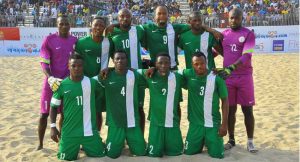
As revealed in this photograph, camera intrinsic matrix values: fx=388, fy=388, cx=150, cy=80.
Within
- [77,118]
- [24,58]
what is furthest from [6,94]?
[24,58]

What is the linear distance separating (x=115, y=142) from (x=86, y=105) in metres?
0.63

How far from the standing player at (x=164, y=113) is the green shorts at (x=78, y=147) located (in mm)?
703

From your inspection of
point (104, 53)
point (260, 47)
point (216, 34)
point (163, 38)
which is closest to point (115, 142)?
point (104, 53)

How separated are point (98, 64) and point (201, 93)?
1.54 m

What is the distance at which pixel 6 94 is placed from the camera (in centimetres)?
1039

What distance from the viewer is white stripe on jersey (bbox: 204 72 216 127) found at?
17.1ft

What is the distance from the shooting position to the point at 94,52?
5488 millimetres

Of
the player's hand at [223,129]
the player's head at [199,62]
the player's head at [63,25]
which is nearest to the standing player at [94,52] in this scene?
the player's head at [63,25]

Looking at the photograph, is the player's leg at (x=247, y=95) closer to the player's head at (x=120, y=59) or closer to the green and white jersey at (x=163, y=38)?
the green and white jersey at (x=163, y=38)

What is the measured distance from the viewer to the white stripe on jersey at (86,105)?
5091 millimetres

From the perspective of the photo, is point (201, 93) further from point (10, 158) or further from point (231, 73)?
point (10, 158)

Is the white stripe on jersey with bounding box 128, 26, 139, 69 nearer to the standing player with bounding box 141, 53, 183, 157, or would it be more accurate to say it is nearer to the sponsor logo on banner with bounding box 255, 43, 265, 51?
the standing player with bounding box 141, 53, 183, 157

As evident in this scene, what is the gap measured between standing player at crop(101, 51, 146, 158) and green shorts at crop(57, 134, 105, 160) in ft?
0.51

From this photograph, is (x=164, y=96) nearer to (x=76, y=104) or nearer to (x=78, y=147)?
(x=76, y=104)
